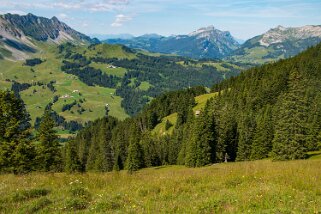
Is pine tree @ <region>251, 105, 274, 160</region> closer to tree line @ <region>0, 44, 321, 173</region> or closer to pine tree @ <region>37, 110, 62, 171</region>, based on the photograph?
tree line @ <region>0, 44, 321, 173</region>

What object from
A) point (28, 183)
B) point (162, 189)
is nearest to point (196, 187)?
point (162, 189)

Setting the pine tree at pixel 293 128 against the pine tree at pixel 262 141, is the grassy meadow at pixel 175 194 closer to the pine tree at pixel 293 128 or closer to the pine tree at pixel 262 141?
the pine tree at pixel 293 128

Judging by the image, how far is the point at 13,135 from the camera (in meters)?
40.4

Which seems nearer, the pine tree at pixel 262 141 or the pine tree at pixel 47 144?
the pine tree at pixel 47 144

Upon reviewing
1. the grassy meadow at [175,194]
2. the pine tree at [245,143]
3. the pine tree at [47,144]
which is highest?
the grassy meadow at [175,194]

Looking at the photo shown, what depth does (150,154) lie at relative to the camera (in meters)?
108

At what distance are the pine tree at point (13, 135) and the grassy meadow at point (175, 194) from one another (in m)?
25.6

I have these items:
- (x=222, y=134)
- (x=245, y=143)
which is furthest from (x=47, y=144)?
(x=245, y=143)

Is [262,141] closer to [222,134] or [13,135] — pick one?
[222,134]

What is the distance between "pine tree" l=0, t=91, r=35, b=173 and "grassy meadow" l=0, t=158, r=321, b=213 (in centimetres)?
2555

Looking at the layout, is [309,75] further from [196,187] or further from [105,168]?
[196,187]

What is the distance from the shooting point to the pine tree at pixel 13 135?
129ft

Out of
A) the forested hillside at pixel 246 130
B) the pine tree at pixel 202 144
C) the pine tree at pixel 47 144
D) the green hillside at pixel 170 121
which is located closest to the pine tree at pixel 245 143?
the forested hillside at pixel 246 130

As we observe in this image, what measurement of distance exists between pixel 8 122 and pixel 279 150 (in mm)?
45408
